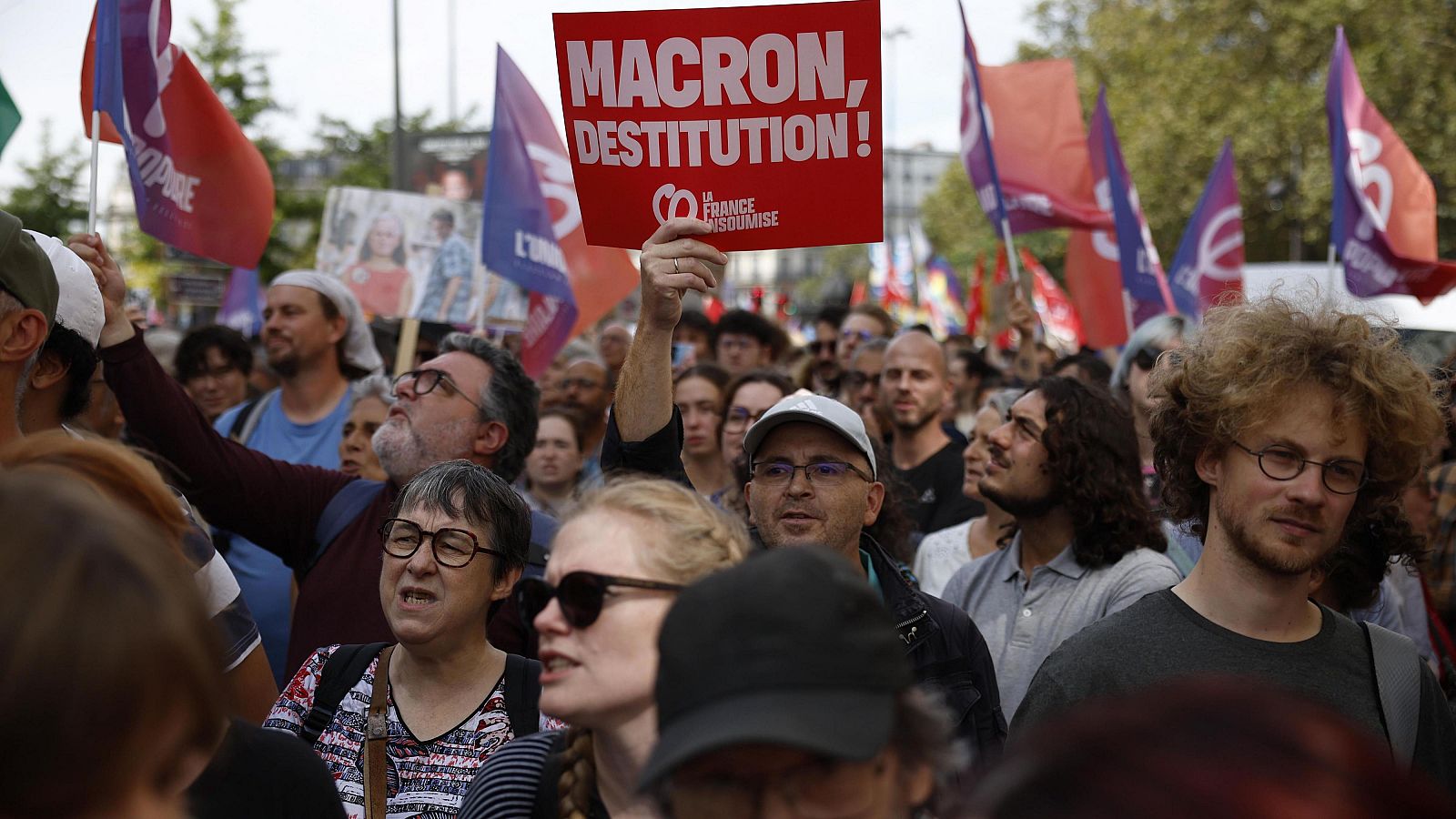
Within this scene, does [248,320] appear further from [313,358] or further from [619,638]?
[619,638]

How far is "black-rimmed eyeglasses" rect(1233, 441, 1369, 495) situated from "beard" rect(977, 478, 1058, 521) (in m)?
1.48

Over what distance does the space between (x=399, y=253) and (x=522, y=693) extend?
6.18 meters

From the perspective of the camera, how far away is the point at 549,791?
223 cm

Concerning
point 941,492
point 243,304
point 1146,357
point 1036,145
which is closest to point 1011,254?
point 1036,145

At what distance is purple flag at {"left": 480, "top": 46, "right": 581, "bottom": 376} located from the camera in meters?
7.19

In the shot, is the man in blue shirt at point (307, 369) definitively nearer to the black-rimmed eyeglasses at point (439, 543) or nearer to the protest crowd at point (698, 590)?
the protest crowd at point (698, 590)

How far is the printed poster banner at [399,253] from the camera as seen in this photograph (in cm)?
877

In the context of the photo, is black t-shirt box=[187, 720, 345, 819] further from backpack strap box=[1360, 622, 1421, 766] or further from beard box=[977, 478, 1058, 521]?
beard box=[977, 478, 1058, 521]

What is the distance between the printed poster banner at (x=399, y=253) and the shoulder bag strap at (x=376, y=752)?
19.3 feet

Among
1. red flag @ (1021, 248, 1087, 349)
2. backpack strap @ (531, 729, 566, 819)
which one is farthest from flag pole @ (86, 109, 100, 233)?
red flag @ (1021, 248, 1087, 349)

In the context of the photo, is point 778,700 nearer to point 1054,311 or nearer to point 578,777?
point 578,777

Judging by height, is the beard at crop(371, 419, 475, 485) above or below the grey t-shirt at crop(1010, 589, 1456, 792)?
above

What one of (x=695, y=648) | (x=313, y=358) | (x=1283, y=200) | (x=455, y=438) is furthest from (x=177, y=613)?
(x=1283, y=200)

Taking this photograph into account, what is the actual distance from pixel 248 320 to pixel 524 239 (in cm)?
843
